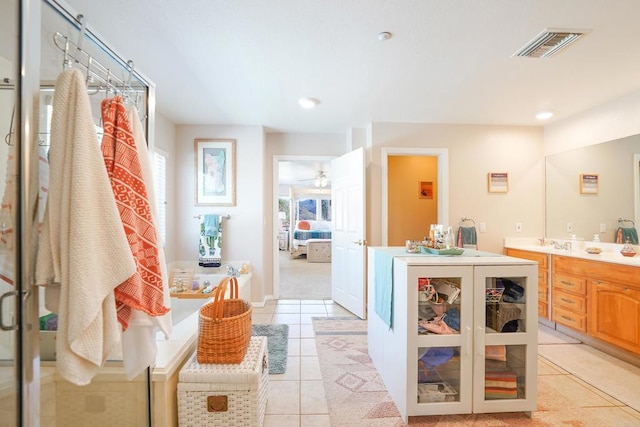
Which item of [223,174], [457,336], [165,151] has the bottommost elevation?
[457,336]

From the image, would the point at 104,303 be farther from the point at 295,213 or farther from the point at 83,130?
the point at 295,213

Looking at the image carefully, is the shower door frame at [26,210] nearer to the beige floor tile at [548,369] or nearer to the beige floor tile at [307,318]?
the beige floor tile at [307,318]

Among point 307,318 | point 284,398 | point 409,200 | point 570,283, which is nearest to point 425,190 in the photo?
point 409,200

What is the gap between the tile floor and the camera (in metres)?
1.81

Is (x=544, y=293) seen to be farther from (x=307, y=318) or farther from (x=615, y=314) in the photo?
(x=307, y=318)

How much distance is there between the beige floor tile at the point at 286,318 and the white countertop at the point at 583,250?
286 cm

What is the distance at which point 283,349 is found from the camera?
265cm

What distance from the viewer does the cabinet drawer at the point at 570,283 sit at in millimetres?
2809

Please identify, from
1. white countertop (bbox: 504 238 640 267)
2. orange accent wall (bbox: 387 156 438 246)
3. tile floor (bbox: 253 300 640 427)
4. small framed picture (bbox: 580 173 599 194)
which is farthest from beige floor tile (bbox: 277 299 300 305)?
small framed picture (bbox: 580 173 599 194)

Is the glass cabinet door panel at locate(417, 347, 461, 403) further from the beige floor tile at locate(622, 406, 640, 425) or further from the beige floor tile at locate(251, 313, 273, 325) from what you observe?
the beige floor tile at locate(251, 313, 273, 325)

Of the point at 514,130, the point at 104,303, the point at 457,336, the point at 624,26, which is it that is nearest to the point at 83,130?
the point at 104,303

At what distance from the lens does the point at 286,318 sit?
11.3 feet

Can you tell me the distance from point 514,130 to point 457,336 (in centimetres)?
331

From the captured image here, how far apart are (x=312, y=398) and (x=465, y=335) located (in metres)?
1.11
